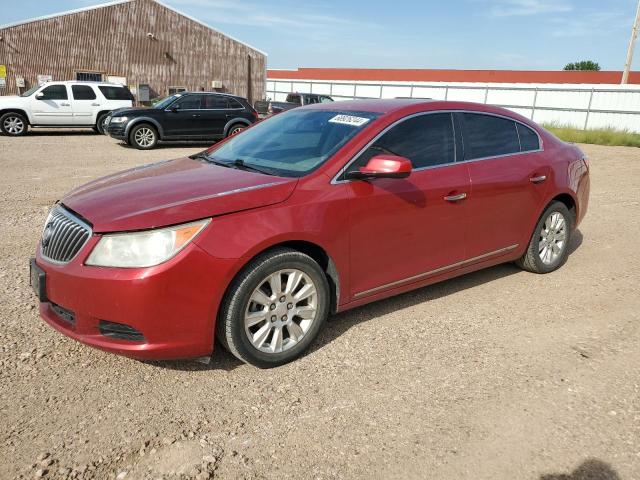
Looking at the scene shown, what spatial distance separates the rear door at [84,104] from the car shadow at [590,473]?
1825 centimetres

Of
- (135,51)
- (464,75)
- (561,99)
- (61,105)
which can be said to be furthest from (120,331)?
(464,75)

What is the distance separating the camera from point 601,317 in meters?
4.31

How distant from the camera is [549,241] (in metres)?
5.21

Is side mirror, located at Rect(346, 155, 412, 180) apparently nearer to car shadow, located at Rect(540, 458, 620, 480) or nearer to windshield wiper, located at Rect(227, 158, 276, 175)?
windshield wiper, located at Rect(227, 158, 276, 175)

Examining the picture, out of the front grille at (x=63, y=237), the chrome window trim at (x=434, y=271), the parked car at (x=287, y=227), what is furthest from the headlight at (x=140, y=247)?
the chrome window trim at (x=434, y=271)

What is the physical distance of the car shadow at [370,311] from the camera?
3.41 m

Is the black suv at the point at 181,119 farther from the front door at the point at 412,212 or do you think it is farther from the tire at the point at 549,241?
the front door at the point at 412,212

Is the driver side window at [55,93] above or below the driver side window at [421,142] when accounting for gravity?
below

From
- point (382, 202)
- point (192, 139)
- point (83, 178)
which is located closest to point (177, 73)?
point (192, 139)

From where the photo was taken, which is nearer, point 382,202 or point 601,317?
point 382,202

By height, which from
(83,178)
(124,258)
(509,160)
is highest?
(509,160)

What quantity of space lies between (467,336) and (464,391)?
784mm

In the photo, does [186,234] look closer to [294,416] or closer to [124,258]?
[124,258]

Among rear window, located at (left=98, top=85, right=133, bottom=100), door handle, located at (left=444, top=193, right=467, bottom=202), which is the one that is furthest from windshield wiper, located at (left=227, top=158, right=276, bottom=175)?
rear window, located at (left=98, top=85, right=133, bottom=100)
